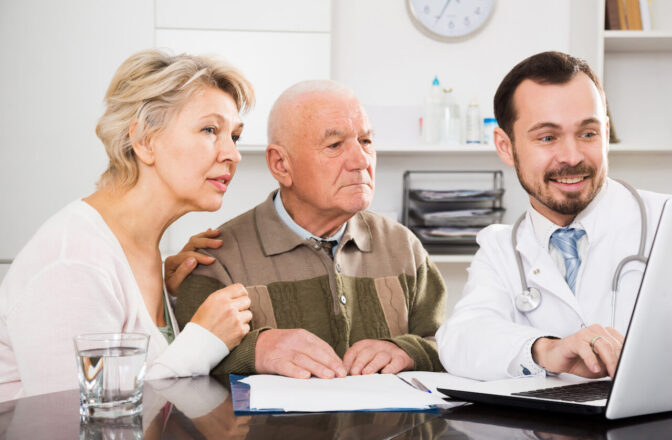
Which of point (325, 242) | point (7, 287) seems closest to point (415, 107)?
point (325, 242)

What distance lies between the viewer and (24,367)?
4.31ft

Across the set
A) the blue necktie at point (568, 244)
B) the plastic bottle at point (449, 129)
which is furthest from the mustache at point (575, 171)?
the plastic bottle at point (449, 129)

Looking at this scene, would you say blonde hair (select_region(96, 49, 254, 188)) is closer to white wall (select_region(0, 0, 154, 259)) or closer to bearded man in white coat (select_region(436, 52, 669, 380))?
bearded man in white coat (select_region(436, 52, 669, 380))

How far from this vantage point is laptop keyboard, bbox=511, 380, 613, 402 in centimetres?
91

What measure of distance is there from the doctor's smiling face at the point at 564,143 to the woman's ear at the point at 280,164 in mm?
696

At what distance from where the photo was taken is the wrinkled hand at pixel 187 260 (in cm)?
170

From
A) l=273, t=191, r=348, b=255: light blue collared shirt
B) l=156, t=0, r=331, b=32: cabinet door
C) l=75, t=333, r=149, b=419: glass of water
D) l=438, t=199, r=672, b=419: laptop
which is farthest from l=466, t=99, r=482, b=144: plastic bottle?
l=75, t=333, r=149, b=419: glass of water

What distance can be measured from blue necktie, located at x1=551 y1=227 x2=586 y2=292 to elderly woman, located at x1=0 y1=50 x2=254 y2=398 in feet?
2.13

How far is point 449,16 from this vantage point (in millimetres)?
3453

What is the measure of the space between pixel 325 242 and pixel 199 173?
39 centimetres

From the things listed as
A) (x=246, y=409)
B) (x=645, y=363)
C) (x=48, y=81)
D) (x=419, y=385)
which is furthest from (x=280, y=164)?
(x=48, y=81)

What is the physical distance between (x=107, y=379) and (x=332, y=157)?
1086 millimetres

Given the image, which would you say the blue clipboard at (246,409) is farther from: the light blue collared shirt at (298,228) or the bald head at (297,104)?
the bald head at (297,104)

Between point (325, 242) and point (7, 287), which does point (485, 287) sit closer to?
point (325, 242)
